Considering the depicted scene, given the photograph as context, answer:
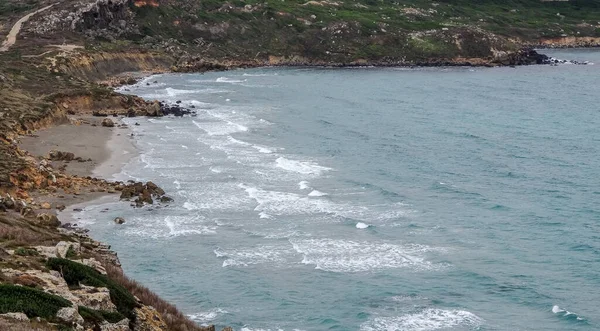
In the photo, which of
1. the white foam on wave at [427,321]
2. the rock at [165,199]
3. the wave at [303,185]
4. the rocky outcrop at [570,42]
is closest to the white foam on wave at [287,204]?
the wave at [303,185]

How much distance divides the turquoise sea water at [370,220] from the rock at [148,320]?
589 cm

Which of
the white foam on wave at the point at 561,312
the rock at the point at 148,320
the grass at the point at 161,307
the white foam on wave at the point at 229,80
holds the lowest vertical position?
the white foam on wave at the point at 229,80

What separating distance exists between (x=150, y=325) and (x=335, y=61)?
128m

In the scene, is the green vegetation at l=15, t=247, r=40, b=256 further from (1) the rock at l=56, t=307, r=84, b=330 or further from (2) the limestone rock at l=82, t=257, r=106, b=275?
(1) the rock at l=56, t=307, r=84, b=330

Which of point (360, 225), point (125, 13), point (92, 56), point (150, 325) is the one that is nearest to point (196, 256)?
point (360, 225)

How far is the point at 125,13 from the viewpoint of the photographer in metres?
144

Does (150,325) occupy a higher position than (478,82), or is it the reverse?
Result: (150,325)

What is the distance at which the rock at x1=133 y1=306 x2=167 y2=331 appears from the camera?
25.1 metres

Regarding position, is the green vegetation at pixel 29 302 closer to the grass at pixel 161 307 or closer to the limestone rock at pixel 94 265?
the grass at pixel 161 307

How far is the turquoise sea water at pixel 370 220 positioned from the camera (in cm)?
3453

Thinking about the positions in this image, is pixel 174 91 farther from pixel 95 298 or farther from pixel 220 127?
pixel 95 298

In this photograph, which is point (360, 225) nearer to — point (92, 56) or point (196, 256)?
point (196, 256)

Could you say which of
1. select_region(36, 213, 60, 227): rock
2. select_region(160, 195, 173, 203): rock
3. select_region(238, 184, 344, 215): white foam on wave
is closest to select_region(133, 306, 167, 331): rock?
select_region(36, 213, 60, 227): rock

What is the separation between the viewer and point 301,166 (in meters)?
62.4
